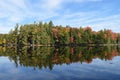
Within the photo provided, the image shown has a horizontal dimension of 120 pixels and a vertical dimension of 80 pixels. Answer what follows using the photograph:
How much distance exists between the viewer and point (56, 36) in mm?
155500

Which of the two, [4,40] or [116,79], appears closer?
[116,79]

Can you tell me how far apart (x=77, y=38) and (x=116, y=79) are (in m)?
133

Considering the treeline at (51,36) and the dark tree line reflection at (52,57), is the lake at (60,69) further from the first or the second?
the treeline at (51,36)

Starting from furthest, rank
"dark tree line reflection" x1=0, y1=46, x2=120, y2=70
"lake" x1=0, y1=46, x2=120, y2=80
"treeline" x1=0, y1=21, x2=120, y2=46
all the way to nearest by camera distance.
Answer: "treeline" x1=0, y1=21, x2=120, y2=46
"dark tree line reflection" x1=0, y1=46, x2=120, y2=70
"lake" x1=0, y1=46, x2=120, y2=80

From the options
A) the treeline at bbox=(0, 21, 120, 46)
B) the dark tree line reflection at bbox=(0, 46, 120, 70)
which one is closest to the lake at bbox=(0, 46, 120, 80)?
the dark tree line reflection at bbox=(0, 46, 120, 70)

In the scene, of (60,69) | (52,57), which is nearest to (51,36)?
(52,57)

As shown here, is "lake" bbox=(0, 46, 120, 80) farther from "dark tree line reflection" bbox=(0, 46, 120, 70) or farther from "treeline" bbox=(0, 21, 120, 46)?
"treeline" bbox=(0, 21, 120, 46)

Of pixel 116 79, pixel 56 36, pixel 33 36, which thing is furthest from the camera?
pixel 56 36

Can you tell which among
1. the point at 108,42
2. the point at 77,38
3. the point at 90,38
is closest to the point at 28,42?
the point at 77,38

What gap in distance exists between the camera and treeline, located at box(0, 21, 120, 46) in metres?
148

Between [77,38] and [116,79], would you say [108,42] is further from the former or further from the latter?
[116,79]

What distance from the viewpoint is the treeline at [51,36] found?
14838 centimetres

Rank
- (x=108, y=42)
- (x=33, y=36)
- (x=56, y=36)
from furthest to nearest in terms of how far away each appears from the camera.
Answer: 1. (x=108, y=42)
2. (x=56, y=36)
3. (x=33, y=36)

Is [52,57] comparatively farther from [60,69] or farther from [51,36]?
[51,36]
